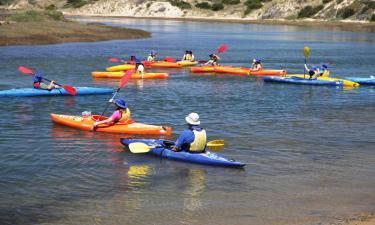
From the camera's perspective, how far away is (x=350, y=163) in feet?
57.1

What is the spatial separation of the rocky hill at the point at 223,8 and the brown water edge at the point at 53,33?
125 feet

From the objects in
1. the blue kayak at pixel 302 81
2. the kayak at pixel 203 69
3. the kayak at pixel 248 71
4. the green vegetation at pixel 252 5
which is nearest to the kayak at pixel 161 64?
the kayak at pixel 203 69

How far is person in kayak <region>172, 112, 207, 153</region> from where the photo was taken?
16250mm

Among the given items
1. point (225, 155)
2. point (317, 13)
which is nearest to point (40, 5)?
point (317, 13)

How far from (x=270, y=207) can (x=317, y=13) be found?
95160mm

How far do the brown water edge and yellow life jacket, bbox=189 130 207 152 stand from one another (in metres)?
38.5

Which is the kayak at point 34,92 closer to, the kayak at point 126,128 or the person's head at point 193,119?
the kayak at point 126,128

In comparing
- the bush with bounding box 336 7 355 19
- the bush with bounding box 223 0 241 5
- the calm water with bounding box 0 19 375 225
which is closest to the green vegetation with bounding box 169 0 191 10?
the bush with bounding box 223 0 241 5

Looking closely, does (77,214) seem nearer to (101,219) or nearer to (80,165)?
(101,219)

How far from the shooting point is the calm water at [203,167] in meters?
13.0

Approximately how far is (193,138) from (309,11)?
93.8 metres

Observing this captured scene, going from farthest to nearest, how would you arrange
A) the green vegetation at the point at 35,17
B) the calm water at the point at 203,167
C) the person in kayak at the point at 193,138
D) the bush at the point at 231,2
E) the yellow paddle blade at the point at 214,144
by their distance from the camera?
the bush at the point at 231,2 → the green vegetation at the point at 35,17 → the yellow paddle blade at the point at 214,144 → the person in kayak at the point at 193,138 → the calm water at the point at 203,167

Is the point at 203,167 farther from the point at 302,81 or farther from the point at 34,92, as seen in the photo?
the point at 302,81

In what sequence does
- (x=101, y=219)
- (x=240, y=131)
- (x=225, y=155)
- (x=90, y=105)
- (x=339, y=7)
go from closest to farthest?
1. (x=101, y=219)
2. (x=225, y=155)
3. (x=240, y=131)
4. (x=90, y=105)
5. (x=339, y=7)
